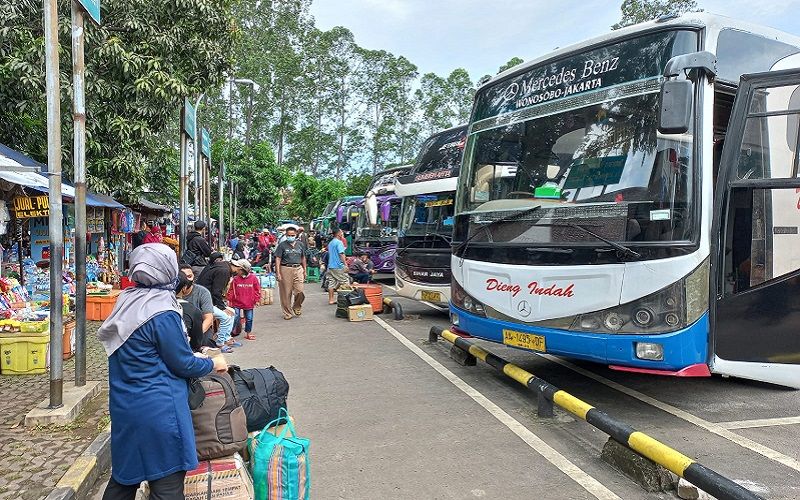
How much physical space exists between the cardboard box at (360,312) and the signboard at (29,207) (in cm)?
542

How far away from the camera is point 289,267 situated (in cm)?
1159

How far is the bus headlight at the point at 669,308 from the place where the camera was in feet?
15.0

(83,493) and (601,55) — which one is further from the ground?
(601,55)

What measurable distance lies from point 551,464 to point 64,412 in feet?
13.5

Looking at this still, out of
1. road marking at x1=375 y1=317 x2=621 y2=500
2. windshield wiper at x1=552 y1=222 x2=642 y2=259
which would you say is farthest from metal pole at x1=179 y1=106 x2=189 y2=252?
windshield wiper at x1=552 y1=222 x2=642 y2=259

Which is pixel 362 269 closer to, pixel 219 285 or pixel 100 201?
pixel 100 201

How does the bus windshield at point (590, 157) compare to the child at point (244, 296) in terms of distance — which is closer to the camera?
the bus windshield at point (590, 157)

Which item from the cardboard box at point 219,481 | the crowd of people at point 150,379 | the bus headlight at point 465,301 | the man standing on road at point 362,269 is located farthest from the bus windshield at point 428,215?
the crowd of people at point 150,379

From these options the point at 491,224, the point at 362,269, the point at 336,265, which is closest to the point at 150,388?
the point at 491,224

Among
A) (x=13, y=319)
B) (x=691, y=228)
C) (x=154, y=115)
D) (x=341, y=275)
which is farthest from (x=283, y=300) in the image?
(x=691, y=228)

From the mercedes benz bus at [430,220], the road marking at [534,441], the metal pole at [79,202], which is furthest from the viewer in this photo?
the mercedes benz bus at [430,220]

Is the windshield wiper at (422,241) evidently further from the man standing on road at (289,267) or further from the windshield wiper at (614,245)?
the windshield wiper at (614,245)

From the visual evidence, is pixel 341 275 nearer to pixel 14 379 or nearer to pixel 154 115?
pixel 154 115

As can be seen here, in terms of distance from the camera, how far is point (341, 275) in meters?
13.9
